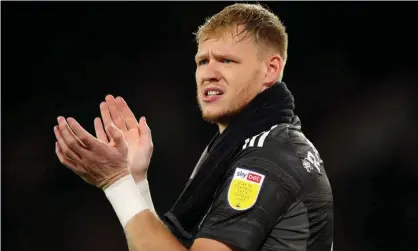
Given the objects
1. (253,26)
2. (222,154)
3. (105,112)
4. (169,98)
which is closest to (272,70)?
(253,26)

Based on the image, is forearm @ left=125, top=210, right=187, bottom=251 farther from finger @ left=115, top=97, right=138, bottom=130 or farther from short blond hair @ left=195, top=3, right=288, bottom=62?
short blond hair @ left=195, top=3, right=288, bottom=62

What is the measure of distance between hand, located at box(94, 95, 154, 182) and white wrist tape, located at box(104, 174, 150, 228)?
26 centimetres

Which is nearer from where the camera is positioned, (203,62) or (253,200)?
(253,200)

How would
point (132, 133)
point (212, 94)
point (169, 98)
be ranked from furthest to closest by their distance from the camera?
point (169, 98) < point (132, 133) < point (212, 94)

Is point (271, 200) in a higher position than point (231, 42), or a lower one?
lower

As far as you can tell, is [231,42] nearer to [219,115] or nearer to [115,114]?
[219,115]

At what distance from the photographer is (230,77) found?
2.04 m

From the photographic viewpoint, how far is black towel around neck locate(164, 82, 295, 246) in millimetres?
1900

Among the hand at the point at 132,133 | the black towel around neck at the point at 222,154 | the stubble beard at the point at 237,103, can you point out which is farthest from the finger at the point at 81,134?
the stubble beard at the point at 237,103

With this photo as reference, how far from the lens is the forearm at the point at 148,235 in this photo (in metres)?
1.67

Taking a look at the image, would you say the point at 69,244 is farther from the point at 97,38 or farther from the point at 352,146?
the point at 352,146

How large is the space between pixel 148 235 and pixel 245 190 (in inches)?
11.7

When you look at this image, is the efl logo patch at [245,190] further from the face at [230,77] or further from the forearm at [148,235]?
the face at [230,77]

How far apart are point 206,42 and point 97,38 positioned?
3279 mm
